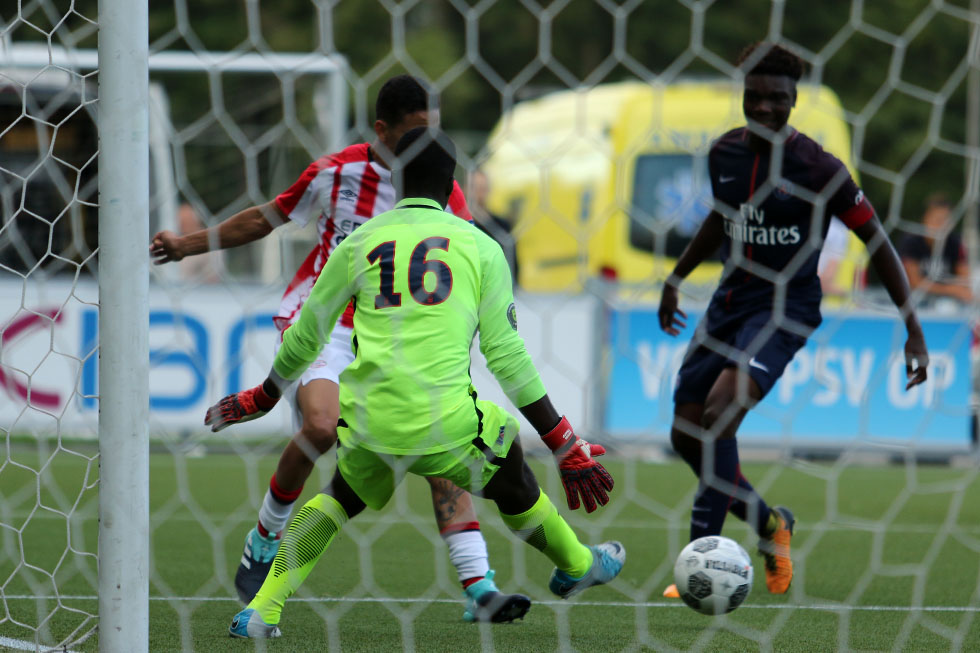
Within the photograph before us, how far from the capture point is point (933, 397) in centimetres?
838

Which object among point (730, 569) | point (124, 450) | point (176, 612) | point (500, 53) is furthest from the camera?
point (500, 53)

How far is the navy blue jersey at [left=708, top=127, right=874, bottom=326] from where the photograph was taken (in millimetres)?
3979

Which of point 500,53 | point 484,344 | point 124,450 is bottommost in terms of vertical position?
point 124,450

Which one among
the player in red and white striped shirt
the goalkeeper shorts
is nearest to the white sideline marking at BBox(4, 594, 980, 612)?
the player in red and white striped shirt

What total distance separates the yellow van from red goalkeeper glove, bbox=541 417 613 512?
620cm

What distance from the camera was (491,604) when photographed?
3594mm

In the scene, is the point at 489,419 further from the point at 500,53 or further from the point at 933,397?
the point at 500,53

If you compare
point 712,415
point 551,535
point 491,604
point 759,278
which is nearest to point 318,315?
point 551,535

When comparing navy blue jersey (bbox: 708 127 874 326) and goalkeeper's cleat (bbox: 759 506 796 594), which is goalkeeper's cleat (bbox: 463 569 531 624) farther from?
navy blue jersey (bbox: 708 127 874 326)

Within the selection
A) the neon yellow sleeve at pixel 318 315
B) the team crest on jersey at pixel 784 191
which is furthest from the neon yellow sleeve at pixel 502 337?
the team crest on jersey at pixel 784 191

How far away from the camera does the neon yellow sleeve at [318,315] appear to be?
10.2ft

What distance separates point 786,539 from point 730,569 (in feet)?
3.59

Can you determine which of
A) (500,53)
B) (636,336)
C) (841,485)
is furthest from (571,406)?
(500,53)

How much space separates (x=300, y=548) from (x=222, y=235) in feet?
3.38
